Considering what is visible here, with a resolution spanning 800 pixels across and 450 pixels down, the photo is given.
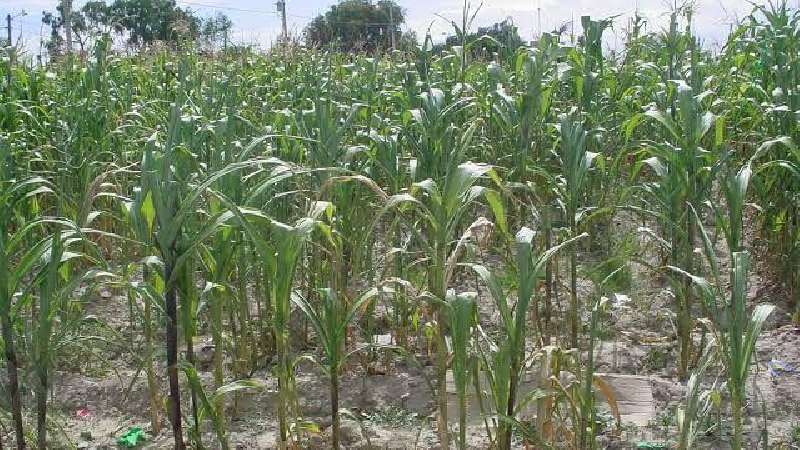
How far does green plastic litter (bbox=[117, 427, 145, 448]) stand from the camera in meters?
3.07

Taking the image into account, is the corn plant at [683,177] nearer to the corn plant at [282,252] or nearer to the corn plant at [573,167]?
the corn plant at [573,167]

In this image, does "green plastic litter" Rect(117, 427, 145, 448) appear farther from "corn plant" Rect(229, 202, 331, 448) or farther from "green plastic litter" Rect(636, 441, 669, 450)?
"green plastic litter" Rect(636, 441, 669, 450)

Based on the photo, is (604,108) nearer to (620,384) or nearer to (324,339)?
(620,384)

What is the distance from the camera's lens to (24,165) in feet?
16.6

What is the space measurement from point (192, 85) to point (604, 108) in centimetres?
275

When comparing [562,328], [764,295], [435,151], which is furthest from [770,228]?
[435,151]

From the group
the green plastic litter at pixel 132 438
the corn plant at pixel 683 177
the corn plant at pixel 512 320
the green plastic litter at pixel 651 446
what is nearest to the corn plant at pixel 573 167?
the corn plant at pixel 683 177

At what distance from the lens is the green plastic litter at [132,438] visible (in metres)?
3.07

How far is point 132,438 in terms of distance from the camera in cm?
308

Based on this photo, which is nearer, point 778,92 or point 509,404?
point 509,404

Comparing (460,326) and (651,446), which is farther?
(651,446)

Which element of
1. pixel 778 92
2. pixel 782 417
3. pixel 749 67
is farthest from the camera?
pixel 749 67

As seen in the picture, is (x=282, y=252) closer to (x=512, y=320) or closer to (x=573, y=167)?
(x=512, y=320)

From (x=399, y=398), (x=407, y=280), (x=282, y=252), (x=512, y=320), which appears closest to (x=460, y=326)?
(x=512, y=320)
